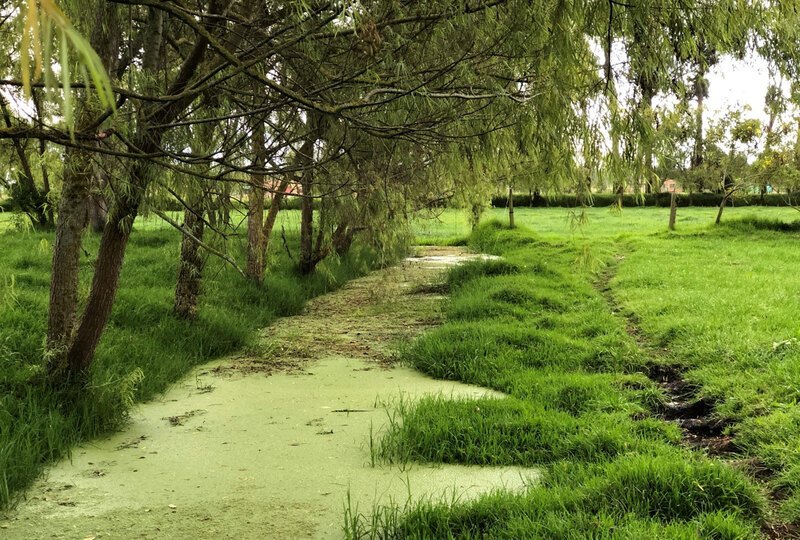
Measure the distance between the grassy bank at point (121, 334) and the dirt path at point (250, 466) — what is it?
135 mm

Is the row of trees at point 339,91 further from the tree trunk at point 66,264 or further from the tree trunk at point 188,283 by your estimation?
the tree trunk at point 188,283

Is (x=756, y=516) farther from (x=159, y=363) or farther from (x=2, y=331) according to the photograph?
(x=2, y=331)

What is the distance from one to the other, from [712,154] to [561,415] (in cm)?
1399

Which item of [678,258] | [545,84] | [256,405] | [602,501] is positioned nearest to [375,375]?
[256,405]

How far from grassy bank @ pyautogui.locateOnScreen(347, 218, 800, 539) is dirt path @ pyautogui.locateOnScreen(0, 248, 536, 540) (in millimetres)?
213

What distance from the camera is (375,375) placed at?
480 centimetres

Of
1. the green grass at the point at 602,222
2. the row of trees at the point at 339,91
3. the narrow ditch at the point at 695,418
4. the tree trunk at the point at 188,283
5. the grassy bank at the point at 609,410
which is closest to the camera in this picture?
the row of trees at the point at 339,91

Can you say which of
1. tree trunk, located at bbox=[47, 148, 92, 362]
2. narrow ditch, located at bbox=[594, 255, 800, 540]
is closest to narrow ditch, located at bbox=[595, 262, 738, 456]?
narrow ditch, located at bbox=[594, 255, 800, 540]

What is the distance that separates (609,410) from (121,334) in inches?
139

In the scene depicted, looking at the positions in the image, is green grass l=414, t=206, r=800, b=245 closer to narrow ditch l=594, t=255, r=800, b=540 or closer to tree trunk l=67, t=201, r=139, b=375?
narrow ditch l=594, t=255, r=800, b=540

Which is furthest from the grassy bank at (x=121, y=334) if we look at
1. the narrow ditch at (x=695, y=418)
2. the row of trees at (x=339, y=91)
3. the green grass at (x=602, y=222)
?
the green grass at (x=602, y=222)

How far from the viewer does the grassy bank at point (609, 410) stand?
8.23 feet

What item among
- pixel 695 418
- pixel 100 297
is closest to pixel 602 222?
pixel 695 418

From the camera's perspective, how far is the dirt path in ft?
8.26
